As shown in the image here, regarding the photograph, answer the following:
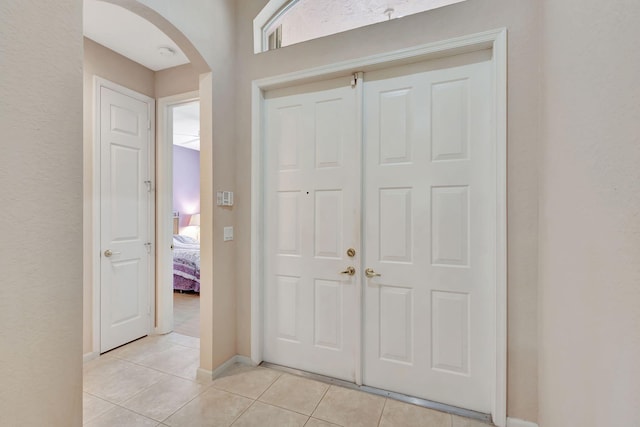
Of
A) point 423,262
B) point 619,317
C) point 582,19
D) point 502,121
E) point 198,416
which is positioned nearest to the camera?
point 619,317

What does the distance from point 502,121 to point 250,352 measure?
244cm

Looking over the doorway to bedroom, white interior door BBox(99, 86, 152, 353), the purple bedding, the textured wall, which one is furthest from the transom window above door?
the purple bedding

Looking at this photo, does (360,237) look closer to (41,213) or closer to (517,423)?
(517,423)

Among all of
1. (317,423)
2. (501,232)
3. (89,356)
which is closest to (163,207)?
(89,356)

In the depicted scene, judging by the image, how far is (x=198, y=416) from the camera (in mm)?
1659

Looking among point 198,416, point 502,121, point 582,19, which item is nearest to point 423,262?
point 502,121

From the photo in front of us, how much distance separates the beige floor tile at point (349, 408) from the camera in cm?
163

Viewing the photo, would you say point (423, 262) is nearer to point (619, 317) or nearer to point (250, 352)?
point (619, 317)

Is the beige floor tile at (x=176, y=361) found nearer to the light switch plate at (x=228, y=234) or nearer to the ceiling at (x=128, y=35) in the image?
the light switch plate at (x=228, y=234)

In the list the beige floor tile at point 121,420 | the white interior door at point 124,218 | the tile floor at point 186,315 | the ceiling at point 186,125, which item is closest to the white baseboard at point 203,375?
the beige floor tile at point 121,420

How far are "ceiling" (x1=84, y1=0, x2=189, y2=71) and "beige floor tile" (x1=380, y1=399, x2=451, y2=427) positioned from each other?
3237 mm

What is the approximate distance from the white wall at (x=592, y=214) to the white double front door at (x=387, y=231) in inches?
15.9

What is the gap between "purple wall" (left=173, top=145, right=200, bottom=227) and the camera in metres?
6.18

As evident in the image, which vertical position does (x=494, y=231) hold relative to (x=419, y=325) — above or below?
above
